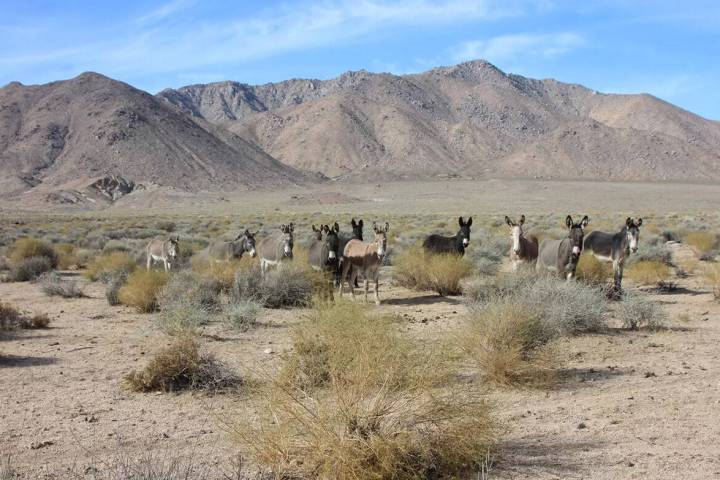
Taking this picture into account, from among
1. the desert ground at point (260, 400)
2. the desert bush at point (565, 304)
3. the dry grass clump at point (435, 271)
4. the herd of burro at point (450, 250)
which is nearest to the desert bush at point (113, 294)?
the desert ground at point (260, 400)

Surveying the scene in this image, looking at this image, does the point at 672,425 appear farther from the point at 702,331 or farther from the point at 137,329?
the point at 137,329

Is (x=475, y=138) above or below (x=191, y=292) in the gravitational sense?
above

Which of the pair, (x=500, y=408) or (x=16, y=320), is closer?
(x=500, y=408)

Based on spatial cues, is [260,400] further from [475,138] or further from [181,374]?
[475,138]

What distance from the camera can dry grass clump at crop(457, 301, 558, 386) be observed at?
26.7 feet

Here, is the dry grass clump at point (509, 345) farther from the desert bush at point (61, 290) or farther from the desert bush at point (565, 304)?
the desert bush at point (61, 290)

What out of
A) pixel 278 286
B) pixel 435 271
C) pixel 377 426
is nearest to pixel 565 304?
pixel 435 271

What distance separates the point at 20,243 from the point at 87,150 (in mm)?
93467

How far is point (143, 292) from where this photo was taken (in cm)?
1418

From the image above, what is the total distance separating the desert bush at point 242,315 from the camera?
1208cm

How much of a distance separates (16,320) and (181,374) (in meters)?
5.53

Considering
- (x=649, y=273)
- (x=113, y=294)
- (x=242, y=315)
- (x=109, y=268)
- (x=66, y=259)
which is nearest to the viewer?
(x=242, y=315)

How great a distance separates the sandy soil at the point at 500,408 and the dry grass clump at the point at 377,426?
17.7 inches

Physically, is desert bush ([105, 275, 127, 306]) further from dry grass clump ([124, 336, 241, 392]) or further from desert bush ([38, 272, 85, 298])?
dry grass clump ([124, 336, 241, 392])
